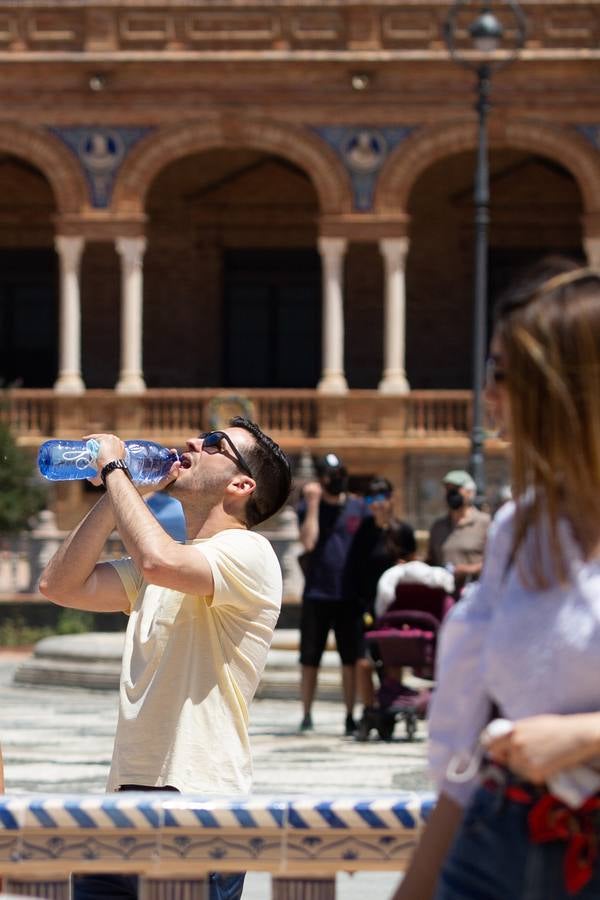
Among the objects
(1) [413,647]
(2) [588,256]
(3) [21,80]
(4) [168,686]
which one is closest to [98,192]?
(3) [21,80]

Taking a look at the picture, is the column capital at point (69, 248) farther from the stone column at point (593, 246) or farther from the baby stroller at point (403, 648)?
the baby stroller at point (403, 648)

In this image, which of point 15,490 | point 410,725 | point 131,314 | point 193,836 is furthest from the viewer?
point 131,314

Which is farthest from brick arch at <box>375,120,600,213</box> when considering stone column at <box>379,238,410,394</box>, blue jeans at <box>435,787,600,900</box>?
blue jeans at <box>435,787,600,900</box>

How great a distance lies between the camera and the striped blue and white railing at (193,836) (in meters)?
3.09

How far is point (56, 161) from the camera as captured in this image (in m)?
30.8

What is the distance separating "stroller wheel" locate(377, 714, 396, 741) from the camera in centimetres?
1170

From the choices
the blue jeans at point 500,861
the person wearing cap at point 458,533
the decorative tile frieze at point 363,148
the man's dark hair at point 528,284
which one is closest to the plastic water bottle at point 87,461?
the man's dark hair at point 528,284

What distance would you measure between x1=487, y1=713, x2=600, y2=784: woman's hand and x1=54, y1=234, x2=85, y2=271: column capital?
2899 cm

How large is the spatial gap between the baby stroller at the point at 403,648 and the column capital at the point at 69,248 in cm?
1995

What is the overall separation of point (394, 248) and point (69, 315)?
201 inches

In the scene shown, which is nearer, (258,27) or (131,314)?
(258,27)

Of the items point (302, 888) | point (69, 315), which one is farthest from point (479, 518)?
point (69, 315)

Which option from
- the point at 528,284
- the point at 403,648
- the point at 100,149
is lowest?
the point at 403,648

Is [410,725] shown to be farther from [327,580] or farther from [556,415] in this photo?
[556,415]
